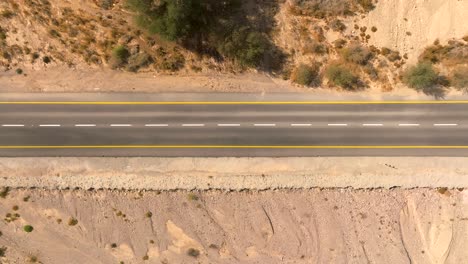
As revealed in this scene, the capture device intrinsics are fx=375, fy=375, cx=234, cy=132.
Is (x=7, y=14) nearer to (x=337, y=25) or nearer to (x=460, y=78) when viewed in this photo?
(x=337, y=25)

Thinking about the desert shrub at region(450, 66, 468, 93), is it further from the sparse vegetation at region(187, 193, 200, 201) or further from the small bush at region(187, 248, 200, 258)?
the small bush at region(187, 248, 200, 258)

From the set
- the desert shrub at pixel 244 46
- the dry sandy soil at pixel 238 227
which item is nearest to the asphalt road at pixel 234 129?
the dry sandy soil at pixel 238 227

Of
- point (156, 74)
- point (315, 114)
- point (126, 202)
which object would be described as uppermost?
point (156, 74)

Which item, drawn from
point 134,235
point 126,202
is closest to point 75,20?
point 126,202

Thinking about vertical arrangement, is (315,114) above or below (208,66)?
below

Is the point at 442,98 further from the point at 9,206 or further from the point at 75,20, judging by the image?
the point at 9,206

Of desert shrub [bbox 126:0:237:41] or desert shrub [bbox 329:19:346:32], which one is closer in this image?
desert shrub [bbox 126:0:237:41]

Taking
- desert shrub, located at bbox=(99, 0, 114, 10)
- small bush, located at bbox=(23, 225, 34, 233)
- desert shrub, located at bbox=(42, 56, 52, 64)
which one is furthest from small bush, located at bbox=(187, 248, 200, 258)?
desert shrub, located at bbox=(99, 0, 114, 10)
